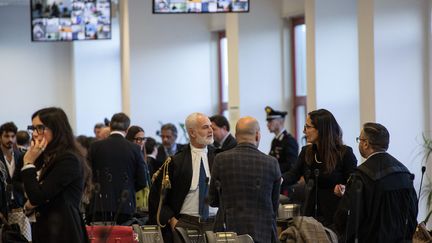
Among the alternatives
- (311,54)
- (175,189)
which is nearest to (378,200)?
(175,189)

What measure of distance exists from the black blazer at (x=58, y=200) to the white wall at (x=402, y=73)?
578cm

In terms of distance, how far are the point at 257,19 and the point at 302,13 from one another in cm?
72

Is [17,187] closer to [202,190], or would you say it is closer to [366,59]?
[202,190]

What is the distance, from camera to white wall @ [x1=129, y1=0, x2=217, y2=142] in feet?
55.5

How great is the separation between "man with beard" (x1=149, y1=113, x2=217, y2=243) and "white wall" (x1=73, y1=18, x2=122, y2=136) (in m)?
13.1

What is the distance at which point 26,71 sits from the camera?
2186 centimetres

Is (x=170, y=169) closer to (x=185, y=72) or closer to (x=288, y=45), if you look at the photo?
(x=288, y=45)

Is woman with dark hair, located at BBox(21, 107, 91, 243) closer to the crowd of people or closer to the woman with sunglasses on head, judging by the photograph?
the crowd of people

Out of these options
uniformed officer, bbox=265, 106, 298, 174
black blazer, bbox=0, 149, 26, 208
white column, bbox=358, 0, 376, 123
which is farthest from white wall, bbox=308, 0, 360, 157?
black blazer, bbox=0, 149, 26, 208

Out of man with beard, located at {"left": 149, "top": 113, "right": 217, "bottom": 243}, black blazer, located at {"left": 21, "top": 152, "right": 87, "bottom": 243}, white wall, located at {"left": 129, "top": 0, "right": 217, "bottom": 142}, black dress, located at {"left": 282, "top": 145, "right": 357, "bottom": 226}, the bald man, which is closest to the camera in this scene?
black blazer, located at {"left": 21, "top": 152, "right": 87, "bottom": 243}

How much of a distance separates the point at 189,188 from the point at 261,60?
757 cm

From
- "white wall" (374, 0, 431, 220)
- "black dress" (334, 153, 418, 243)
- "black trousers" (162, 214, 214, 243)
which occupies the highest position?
"white wall" (374, 0, 431, 220)

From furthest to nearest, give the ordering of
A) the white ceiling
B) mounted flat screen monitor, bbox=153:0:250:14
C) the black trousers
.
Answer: the white ceiling
mounted flat screen monitor, bbox=153:0:250:14
the black trousers

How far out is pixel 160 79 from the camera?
677 inches
